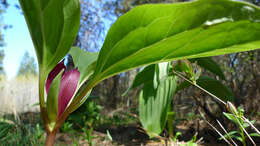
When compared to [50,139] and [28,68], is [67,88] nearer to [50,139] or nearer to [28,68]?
[50,139]

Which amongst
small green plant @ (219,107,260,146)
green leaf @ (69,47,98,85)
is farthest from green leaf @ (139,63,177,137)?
green leaf @ (69,47,98,85)

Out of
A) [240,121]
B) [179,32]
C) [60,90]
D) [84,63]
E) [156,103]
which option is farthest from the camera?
[156,103]

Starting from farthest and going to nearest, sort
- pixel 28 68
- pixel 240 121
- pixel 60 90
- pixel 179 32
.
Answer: pixel 28 68 → pixel 240 121 → pixel 60 90 → pixel 179 32

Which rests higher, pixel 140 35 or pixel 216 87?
pixel 140 35

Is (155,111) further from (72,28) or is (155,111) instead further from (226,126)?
(72,28)

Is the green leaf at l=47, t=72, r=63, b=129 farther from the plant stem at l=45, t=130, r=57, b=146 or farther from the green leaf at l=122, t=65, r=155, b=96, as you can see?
the green leaf at l=122, t=65, r=155, b=96

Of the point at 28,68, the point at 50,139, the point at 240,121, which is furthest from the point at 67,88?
the point at 28,68

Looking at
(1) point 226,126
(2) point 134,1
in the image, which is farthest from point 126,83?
(1) point 226,126

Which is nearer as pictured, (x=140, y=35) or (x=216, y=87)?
(x=140, y=35)
